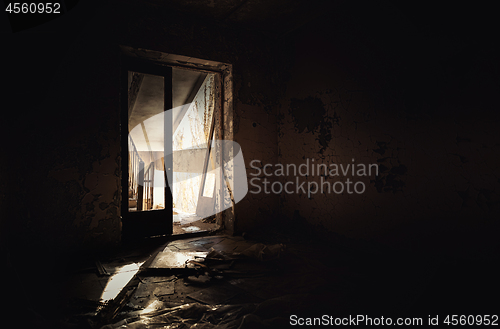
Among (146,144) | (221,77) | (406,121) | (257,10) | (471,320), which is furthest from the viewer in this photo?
(146,144)

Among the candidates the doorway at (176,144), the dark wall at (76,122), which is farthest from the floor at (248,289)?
the doorway at (176,144)

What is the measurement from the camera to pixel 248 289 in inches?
74.9

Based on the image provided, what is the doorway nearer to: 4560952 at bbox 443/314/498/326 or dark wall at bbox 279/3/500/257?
dark wall at bbox 279/3/500/257

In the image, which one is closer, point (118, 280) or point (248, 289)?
point (248, 289)

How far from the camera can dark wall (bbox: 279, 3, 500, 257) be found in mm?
1933

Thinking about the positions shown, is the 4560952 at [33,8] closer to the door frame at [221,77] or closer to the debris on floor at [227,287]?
the door frame at [221,77]

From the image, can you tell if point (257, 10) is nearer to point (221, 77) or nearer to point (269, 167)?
point (221, 77)

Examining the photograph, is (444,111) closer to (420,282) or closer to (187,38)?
(420,282)

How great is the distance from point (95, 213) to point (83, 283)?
2.51 feet

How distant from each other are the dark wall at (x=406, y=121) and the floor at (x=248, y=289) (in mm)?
358

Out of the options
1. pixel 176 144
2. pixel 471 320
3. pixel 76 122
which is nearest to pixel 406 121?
pixel 471 320

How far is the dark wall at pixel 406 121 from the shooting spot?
1.93 m

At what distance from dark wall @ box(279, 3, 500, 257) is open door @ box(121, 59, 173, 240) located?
156cm

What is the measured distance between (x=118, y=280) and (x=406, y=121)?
101 inches
